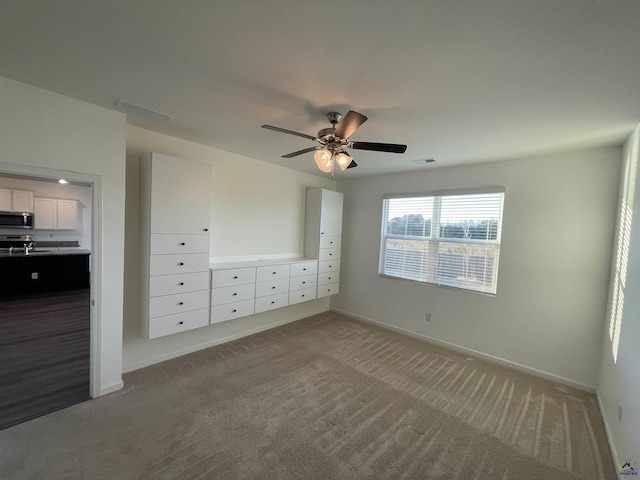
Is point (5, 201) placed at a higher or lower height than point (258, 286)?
higher

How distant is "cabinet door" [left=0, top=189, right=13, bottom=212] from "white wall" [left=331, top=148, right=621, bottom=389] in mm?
8445

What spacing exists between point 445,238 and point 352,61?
10.1ft

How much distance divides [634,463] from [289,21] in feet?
10.4

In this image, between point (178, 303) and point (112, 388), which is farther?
point (178, 303)

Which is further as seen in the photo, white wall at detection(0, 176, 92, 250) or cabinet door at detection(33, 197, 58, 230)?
cabinet door at detection(33, 197, 58, 230)

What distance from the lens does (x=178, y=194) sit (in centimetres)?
283

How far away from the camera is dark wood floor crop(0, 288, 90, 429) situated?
2303 millimetres

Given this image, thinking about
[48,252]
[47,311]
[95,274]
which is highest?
[95,274]

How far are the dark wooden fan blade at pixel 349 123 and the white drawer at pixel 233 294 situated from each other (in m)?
2.29

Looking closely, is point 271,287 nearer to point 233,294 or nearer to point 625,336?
point 233,294

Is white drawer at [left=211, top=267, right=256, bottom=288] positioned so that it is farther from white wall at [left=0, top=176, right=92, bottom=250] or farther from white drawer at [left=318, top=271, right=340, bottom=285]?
white wall at [left=0, top=176, right=92, bottom=250]

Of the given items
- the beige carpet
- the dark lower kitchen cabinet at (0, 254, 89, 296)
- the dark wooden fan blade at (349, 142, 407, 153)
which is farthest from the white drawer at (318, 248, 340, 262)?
the dark lower kitchen cabinet at (0, 254, 89, 296)

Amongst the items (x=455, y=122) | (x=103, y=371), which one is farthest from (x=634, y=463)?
(x=103, y=371)

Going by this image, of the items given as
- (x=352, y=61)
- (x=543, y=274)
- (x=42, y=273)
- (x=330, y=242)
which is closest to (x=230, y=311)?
(x=330, y=242)
